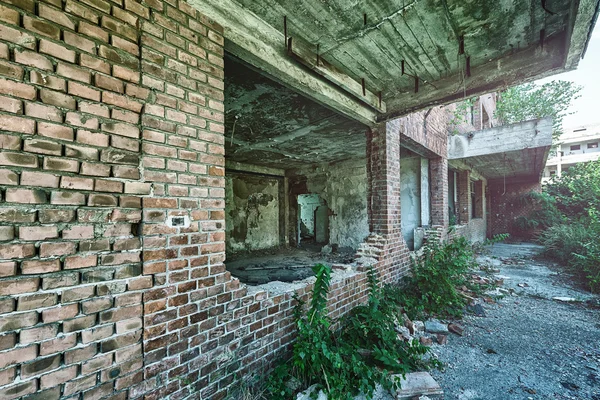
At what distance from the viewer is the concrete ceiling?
3.33 metres

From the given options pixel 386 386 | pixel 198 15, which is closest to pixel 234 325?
pixel 386 386

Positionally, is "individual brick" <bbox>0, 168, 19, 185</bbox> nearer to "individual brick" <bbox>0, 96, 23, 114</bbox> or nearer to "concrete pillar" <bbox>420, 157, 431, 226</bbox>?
"individual brick" <bbox>0, 96, 23, 114</bbox>

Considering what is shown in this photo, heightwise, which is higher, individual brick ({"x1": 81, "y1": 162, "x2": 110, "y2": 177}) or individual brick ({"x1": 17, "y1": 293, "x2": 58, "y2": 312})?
individual brick ({"x1": 81, "y1": 162, "x2": 110, "y2": 177})

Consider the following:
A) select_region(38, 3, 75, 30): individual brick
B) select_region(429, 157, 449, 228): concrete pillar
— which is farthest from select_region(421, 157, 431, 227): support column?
select_region(38, 3, 75, 30): individual brick

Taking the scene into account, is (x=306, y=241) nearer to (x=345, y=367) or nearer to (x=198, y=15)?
(x=345, y=367)

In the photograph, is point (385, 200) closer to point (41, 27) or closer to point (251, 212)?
point (41, 27)

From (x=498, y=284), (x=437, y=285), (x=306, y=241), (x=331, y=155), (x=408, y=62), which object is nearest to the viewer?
(x=408, y=62)

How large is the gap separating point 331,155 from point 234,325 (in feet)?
21.0

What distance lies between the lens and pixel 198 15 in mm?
1867

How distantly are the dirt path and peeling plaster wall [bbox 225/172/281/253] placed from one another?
692cm

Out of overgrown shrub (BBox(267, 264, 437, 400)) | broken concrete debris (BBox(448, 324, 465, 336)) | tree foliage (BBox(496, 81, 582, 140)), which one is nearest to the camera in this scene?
overgrown shrub (BBox(267, 264, 437, 400))

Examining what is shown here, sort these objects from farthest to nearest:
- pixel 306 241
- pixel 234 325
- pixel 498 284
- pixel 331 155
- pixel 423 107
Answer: pixel 306 241 < pixel 331 155 < pixel 498 284 < pixel 423 107 < pixel 234 325

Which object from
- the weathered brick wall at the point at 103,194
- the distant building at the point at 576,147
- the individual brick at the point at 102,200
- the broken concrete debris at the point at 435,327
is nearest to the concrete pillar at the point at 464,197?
the broken concrete debris at the point at 435,327

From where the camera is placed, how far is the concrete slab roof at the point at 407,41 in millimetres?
2062
